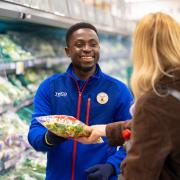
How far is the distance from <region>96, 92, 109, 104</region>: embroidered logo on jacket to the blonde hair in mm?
595

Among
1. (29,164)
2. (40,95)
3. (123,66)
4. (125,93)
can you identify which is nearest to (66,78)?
(40,95)

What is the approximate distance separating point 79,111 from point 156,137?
0.73 meters

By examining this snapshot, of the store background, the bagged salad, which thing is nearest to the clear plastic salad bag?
the bagged salad

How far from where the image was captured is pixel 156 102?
121 cm

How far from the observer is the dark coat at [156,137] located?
119 centimetres

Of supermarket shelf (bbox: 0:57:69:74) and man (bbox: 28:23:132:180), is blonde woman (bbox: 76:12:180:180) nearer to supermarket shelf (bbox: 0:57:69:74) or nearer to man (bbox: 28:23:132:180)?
man (bbox: 28:23:132:180)

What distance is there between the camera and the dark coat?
1193 mm

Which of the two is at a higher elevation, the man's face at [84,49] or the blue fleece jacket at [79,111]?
the man's face at [84,49]

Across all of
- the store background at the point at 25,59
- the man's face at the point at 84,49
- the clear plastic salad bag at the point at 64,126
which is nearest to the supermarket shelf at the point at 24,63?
the store background at the point at 25,59

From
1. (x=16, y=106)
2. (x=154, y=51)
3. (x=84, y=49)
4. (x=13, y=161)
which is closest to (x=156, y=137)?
(x=154, y=51)

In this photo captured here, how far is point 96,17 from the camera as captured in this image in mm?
4586

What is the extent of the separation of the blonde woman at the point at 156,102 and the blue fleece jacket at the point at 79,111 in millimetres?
562

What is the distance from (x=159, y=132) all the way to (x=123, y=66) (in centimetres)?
561

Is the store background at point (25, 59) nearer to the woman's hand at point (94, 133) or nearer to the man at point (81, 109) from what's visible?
the man at point (81, 109)
